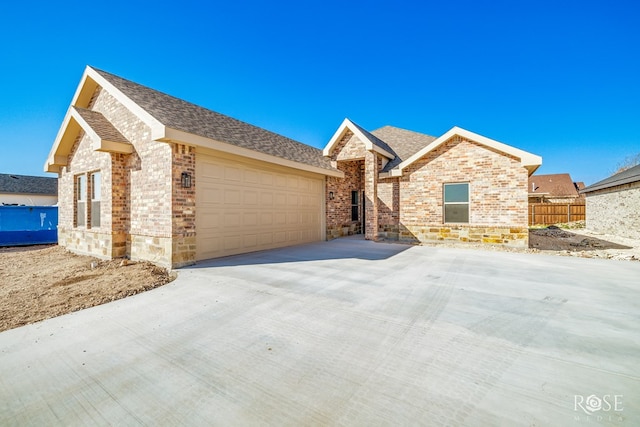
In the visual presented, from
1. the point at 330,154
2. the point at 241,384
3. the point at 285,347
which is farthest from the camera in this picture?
the point at 330,154

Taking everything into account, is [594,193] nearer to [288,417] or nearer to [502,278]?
[502,278]

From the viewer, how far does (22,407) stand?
7.25ft

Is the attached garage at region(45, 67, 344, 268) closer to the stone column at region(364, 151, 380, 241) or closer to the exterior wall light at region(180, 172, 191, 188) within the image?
the exterior wall light at region(180, 172, 191, 188)

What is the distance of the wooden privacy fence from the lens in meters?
21.7

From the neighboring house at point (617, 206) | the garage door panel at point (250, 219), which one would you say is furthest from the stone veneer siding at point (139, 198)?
the neighboring house at point (617, 206)

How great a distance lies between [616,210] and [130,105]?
23.5 m

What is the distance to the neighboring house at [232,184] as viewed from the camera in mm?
7176

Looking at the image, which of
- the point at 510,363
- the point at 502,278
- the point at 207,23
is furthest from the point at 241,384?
the point at 207,23

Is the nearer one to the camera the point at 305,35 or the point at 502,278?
the point at 502,278

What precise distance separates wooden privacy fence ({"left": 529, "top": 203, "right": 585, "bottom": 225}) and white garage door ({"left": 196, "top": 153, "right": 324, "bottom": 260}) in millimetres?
20942

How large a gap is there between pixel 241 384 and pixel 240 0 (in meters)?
12.6

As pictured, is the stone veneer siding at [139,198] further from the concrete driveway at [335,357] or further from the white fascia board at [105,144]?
the concrete driveway at [335,357]

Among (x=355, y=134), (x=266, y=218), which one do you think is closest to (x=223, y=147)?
(x=266, y=218)

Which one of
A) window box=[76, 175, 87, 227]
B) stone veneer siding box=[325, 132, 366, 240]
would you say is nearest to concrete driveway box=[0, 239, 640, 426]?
window box=[76, 175, 87, 227]
